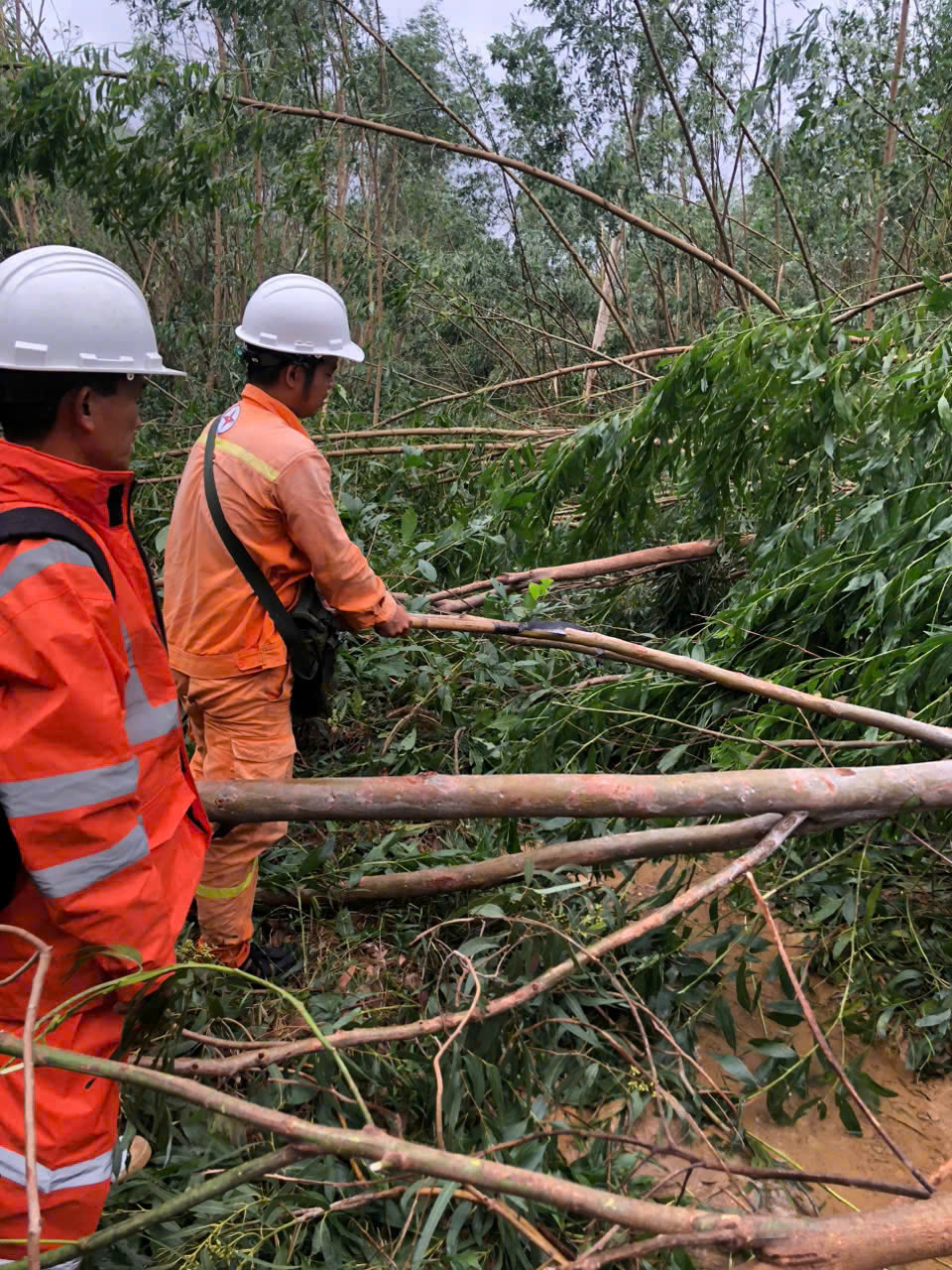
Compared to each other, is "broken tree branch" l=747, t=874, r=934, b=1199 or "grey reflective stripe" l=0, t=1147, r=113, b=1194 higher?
"broken tree branch" l=747, t=874, r=934, b=1199

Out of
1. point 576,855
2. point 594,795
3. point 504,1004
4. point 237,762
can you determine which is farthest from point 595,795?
point 237,762

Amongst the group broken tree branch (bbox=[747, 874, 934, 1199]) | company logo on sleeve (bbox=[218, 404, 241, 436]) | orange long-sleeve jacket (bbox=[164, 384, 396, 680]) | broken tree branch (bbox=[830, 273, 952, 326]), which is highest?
broken tree branch (bbox=[830, 273, 952, 326])

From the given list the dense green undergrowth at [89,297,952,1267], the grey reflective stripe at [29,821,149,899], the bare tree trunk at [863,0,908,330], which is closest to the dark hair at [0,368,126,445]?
the grey reflective stripe at [29,821,149,899]

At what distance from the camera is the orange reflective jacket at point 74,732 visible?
1.29 metres

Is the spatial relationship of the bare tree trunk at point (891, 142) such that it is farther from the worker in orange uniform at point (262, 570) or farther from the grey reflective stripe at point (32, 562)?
the grey reflective stripe at point (32, 562)

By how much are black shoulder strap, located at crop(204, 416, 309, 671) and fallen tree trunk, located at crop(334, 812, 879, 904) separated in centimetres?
74

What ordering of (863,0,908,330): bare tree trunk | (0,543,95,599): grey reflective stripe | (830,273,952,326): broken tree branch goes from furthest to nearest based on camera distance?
1. (863,0,908,330): bare tree trunk
2. (830,273,952,326): broken tree branch
3. (0,543,95,599): grey reflective stripe

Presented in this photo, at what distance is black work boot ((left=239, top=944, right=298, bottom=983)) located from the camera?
255 centimetres

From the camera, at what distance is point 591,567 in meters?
3.93

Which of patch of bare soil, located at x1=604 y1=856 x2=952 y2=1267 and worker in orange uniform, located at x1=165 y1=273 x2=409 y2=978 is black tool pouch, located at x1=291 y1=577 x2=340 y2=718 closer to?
worker in orange uniform, located at x1=165 y1=273 x2=409 y2=978

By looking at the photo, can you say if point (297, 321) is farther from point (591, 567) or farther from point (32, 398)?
point (591, 567)

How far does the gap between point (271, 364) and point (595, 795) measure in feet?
5.01

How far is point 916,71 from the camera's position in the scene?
9297 mm

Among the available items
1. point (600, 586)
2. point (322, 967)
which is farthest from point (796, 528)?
point (322, 967)
